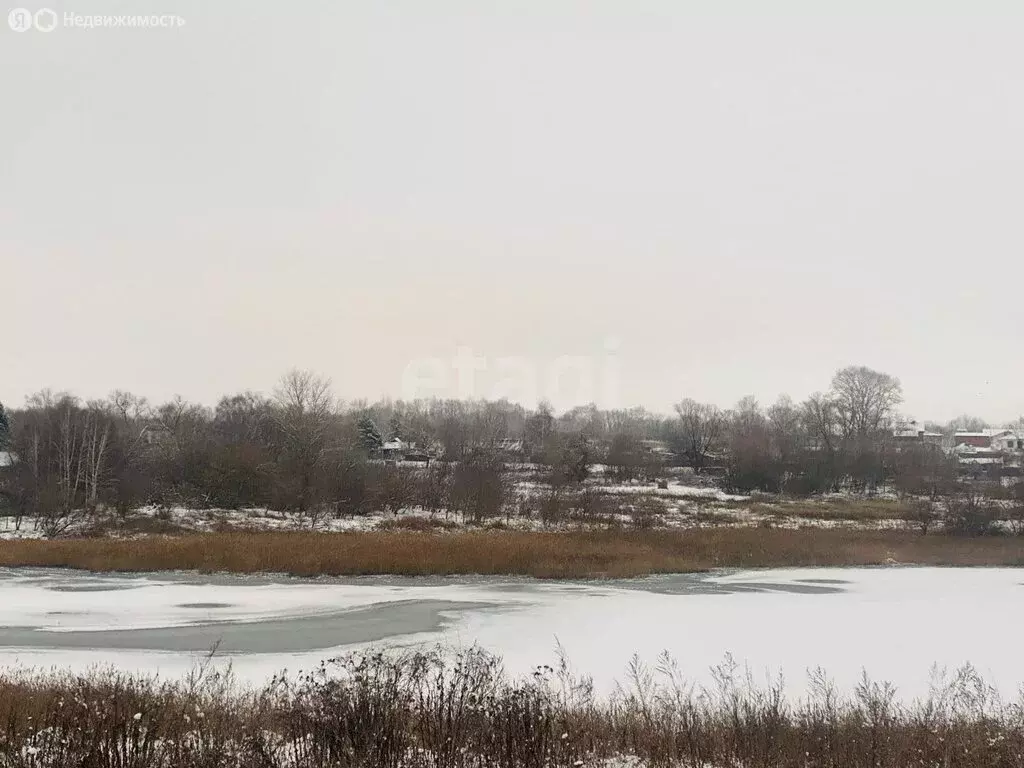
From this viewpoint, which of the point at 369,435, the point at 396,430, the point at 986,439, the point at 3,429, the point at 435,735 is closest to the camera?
the point at 435,735

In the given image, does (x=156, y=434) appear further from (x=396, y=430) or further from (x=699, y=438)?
(x=699, y=438)

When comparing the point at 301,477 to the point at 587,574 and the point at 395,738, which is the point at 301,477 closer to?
the point at 587,574

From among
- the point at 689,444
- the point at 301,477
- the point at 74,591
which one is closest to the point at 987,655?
the point at 74,591

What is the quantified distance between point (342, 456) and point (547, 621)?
31.4 m

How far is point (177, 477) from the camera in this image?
4125 cm

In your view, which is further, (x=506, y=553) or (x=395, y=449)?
(x=395, y=449)

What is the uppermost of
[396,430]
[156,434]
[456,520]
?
[396,430]

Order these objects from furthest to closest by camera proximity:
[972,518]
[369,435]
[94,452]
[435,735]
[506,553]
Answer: [369,435] → [94,452] → [972,518] → [506,553] → [435,735]

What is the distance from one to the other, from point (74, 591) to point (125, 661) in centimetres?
884

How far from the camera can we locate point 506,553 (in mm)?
24000

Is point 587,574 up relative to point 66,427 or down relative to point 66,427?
down

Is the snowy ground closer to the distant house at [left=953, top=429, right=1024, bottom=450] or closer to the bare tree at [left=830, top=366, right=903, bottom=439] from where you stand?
the bare tree at [left=830, top=366, right=903, bottom=439]

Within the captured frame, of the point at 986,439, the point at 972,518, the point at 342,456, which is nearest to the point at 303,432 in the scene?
the point at 342,456

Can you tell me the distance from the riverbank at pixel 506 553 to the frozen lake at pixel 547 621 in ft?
3.63
